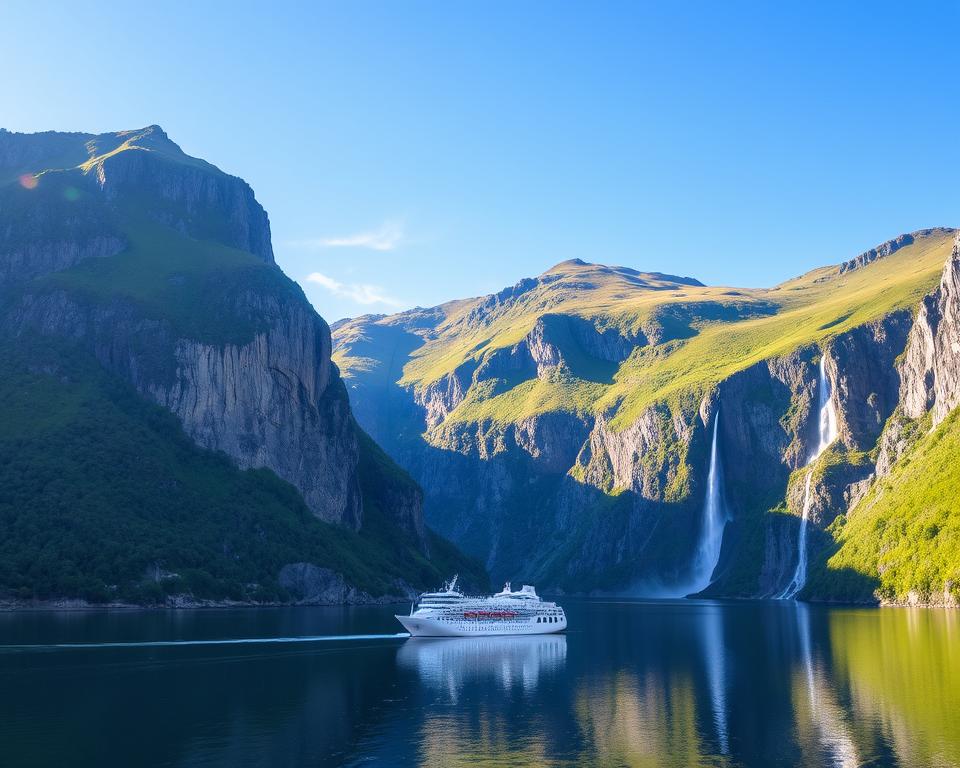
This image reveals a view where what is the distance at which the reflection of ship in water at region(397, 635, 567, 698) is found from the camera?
93.0 m

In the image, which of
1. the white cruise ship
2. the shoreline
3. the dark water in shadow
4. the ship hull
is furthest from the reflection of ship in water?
the shoreline

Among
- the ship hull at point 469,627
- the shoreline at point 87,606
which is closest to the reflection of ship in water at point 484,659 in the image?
the ship hull at point 469,627

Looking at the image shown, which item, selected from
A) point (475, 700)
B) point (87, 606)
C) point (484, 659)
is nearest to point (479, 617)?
point (484, 659)

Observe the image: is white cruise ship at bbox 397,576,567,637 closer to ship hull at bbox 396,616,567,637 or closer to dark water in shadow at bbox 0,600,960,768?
ship hull at bbox 396,616,567,637

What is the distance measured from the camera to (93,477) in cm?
19938

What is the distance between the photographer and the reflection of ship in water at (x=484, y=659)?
→ 93000 mm

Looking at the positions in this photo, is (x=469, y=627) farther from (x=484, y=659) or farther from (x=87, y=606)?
(x=87, y=606)

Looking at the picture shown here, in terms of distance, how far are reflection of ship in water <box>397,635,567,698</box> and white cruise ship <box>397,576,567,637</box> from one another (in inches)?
77.8

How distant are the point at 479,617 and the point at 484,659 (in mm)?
34546

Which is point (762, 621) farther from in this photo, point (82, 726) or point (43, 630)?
point (82, 726)

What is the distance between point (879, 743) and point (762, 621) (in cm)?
11606

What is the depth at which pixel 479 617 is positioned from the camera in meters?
148

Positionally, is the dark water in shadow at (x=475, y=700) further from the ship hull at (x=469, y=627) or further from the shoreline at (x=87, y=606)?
the shoreline at (x=87, y=606)

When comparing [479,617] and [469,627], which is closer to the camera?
[469,627]
